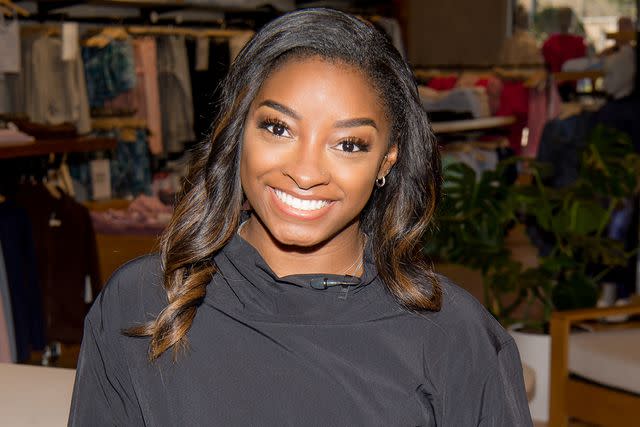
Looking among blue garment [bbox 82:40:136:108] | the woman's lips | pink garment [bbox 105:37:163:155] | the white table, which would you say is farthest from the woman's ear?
pink garment [bbox 105:37:163:155]

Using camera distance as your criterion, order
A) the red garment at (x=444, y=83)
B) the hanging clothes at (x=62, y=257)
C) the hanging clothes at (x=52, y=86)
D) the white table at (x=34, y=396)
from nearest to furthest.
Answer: the white table at (x=34, y=396)
the hanging clothes at (x=62, y=257)
the hanging clothes at (x=52, y=86)
the red garment at (x=444, y=83)

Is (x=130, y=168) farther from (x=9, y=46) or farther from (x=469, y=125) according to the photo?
(x=469, y=125)

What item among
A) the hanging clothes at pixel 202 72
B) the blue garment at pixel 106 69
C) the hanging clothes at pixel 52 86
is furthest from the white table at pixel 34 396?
the hanging clothes at pixel 202 72

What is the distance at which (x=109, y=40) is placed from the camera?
630cm

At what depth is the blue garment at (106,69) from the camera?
628 cm

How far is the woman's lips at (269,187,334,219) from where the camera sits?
1396 millimetres

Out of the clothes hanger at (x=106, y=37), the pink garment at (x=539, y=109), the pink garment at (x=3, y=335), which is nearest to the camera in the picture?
the pink garment at (x=3, y=335)

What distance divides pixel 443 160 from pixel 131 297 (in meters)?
5.07

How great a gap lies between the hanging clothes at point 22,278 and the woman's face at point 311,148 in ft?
9.31

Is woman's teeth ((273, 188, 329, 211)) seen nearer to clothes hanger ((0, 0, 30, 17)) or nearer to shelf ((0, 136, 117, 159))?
shelf ((0, 136, 117, 159))

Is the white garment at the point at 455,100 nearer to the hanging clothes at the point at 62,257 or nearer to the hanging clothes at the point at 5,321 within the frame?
the hanging clothes at the point at 62,257

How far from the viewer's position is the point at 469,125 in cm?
688

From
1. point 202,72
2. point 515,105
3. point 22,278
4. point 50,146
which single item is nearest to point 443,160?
point 515,105

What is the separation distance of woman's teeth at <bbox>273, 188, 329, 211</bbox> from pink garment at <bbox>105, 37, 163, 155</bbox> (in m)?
5.29
